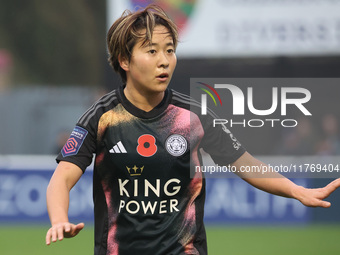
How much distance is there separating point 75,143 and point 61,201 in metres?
0.37

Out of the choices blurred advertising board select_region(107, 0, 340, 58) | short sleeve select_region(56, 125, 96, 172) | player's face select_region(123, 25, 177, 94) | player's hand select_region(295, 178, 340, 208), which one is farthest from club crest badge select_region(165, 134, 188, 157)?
blurred advertising board select_region(107, 0, 340, 58)

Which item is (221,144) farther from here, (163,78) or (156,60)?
(156,60)

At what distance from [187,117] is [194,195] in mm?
458

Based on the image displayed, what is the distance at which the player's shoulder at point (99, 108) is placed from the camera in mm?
4594

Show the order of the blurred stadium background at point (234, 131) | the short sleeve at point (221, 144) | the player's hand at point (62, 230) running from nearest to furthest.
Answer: the player's hand at point (62, 230) < the short sleeve at point (221, 144) < the blurred stadium background at point (234, 131)

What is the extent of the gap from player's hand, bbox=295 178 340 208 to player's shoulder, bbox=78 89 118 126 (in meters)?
1.18

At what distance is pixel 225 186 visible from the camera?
44.3 feet

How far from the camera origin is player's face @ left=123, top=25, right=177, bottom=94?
4551mm

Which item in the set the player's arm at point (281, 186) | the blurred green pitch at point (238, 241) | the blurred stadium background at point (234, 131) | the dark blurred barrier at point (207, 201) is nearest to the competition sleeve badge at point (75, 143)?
the player's arm at point (281, 186)

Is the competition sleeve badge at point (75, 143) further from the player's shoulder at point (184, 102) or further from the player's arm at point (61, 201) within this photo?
the player's shoulder at point (184, 102)

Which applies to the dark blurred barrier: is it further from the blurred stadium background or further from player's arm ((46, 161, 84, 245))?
player's arm ((46, 161, 84, 245))

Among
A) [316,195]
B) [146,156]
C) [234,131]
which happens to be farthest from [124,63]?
[234,131]

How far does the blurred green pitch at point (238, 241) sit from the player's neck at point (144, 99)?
21.0ft

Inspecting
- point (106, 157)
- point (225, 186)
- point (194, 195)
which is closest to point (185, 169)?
point (194, 195)
